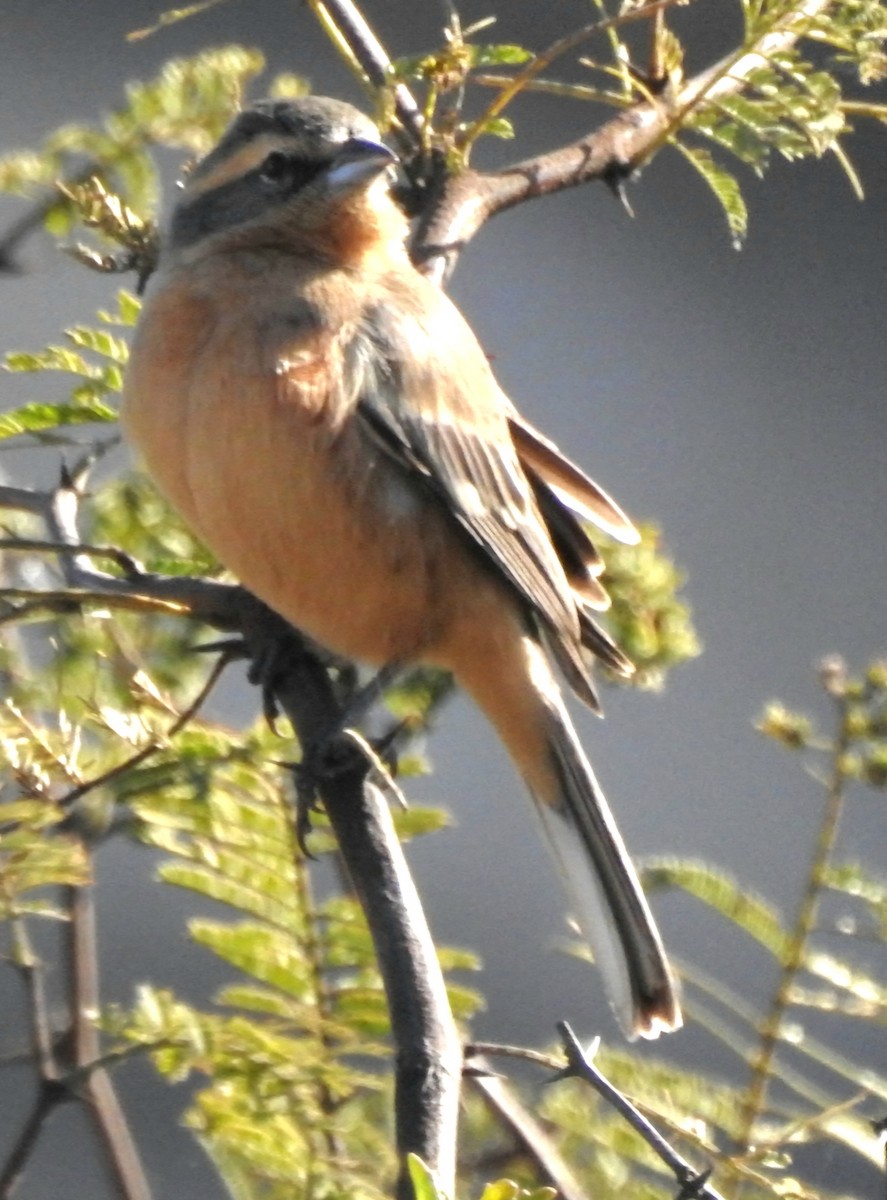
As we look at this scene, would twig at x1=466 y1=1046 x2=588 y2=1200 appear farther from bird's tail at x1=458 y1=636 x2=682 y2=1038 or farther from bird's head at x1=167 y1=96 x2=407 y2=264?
bird's head at x1=167 y1=96 x2=407 y2=264

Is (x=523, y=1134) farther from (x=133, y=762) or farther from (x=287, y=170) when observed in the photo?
(x=287, y=170)

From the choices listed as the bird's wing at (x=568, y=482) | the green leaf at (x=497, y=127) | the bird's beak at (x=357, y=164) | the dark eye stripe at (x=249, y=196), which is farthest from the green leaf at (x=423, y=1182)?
the dark eye stripe at (x=249, y=196)

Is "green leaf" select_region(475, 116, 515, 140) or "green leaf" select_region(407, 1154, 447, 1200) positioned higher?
"green leaf" select_region(475, 116, 515, 140)

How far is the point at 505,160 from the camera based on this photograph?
6.66 metres

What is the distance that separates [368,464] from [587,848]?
78 cm

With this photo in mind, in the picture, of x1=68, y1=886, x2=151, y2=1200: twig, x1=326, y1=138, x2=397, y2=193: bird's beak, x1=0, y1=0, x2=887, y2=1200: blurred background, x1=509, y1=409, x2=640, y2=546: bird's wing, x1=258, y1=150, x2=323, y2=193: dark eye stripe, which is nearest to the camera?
x1=68, y1=886, x2=151, y2=1200: twig

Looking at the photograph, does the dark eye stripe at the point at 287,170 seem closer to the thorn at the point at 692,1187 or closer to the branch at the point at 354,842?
the branch at the point at 354,842

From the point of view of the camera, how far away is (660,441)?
23.7 feet

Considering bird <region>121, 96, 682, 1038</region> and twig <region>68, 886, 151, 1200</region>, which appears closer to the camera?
twig <region>68, 886, 151, 1200</region>

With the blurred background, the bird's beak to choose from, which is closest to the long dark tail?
the bird's beak

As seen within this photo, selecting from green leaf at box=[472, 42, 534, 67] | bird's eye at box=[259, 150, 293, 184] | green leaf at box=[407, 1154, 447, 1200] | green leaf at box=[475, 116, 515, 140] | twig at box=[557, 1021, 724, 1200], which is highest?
green leaf at box=[472, 42, 534, 67]

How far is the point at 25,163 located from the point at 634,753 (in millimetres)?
4354

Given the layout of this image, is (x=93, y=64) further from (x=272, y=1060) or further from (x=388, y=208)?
(x=272, y=1060)

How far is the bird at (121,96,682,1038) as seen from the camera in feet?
10.3
